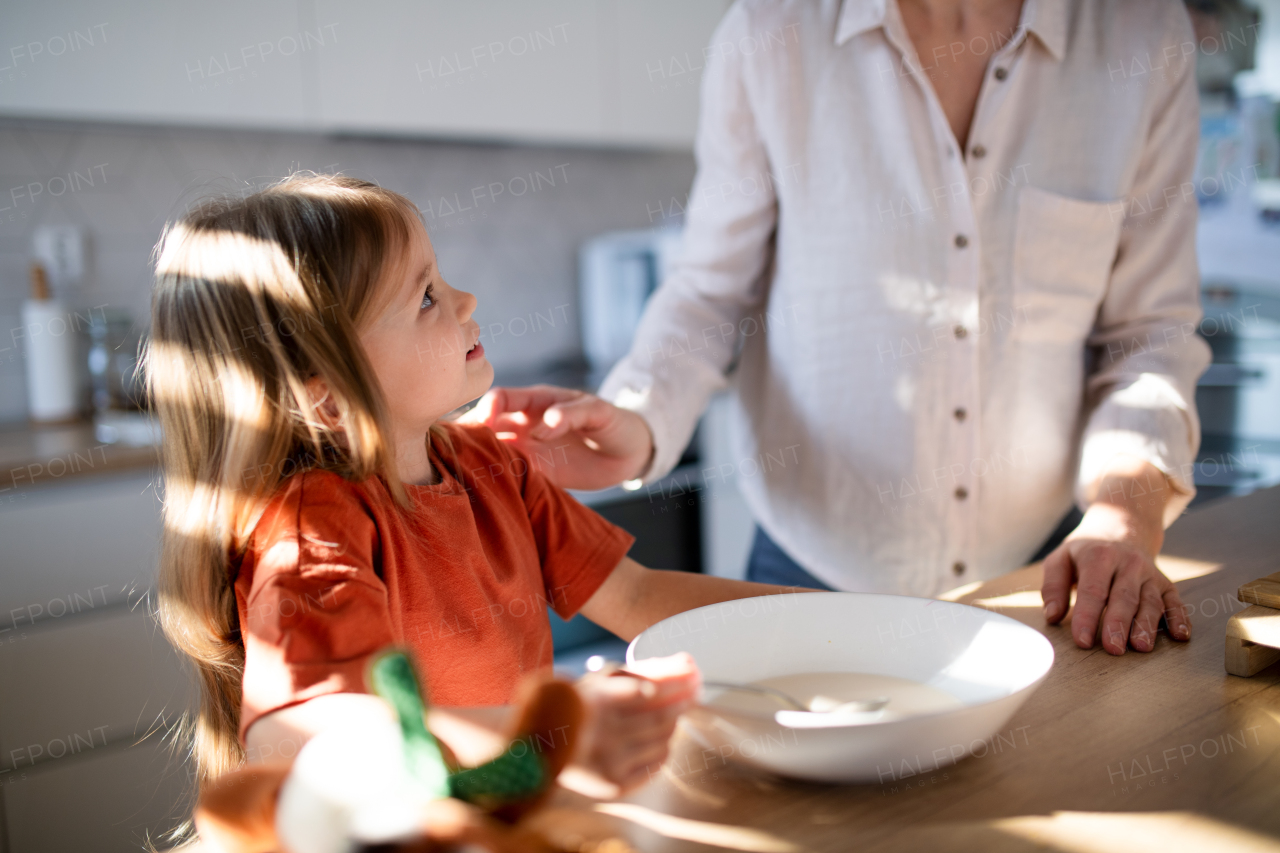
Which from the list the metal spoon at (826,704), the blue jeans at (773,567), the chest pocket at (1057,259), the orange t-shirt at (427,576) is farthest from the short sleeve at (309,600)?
the chest pocket at (1057,259)

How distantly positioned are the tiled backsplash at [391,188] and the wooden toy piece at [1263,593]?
1495 millimetres

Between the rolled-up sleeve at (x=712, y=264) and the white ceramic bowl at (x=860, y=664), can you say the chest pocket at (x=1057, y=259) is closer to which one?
the rolled-up sleeve at (x=712, y=264)

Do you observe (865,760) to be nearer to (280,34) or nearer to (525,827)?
(525,827)

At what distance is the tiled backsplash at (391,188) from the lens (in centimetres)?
208

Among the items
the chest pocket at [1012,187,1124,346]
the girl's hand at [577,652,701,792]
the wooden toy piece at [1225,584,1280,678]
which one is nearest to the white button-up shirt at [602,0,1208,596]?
the chest pocket at [1012,187,1124,346]

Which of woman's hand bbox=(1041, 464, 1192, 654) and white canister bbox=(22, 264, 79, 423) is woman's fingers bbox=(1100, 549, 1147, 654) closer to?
woman's hand bbox=(1041, 464, 1192, 654)

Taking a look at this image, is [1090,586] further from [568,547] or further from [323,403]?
[323,403]

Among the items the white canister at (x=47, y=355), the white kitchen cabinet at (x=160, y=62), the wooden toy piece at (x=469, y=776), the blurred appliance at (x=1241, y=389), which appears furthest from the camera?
the blurred appliance at (x=1241, y=389)

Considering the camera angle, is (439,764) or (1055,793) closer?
(439,764)

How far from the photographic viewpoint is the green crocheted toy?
0.40 meters

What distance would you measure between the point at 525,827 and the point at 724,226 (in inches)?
41.9

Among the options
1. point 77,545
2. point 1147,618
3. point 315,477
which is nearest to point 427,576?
point 315,477

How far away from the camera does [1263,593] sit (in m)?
0.75

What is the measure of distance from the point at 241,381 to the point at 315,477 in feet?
0.30
